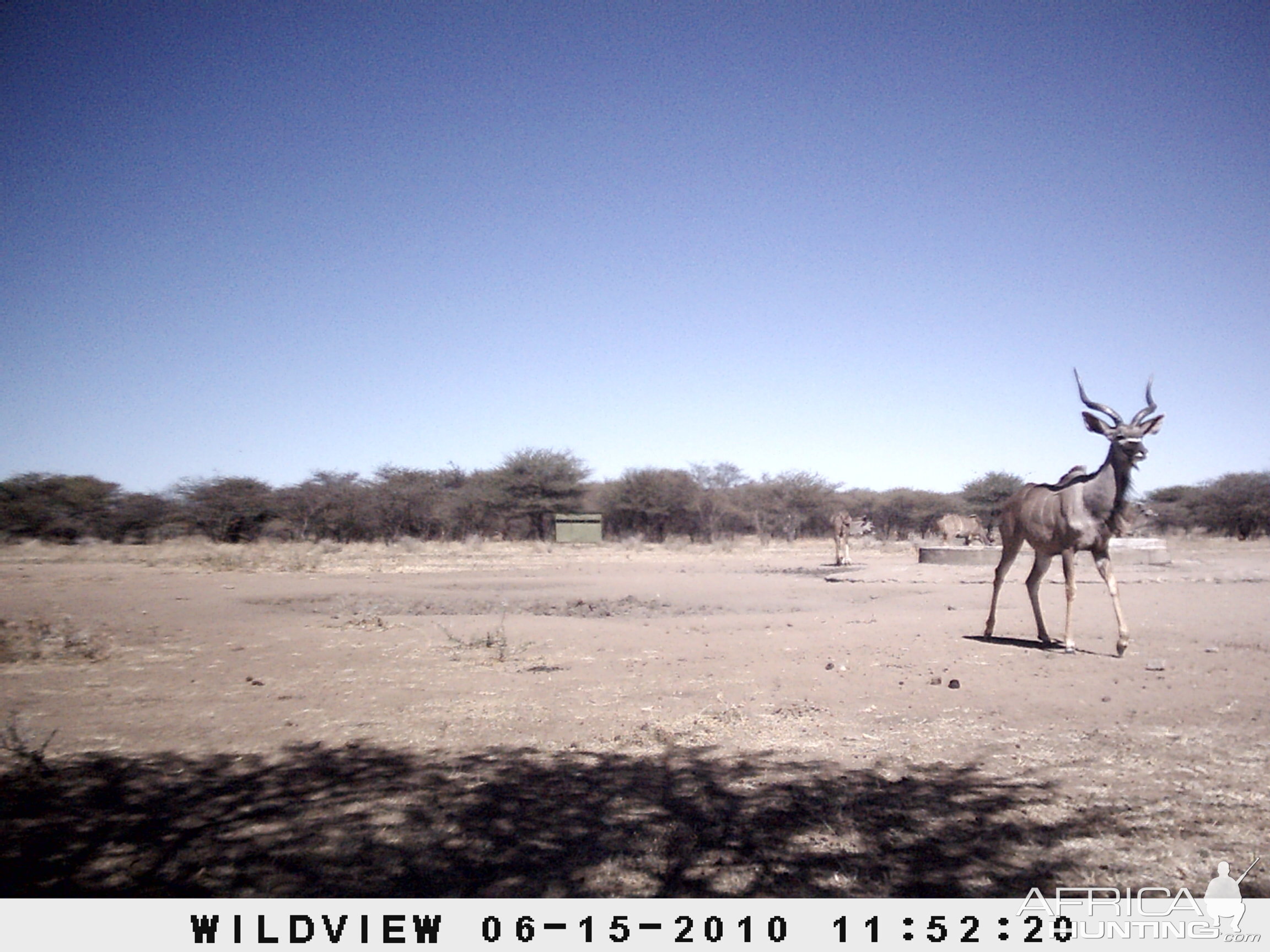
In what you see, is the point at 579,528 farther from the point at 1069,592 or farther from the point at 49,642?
the point at 1069,592

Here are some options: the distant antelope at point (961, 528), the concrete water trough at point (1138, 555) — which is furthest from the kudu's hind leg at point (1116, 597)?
the distant antelope at point (961, 528)

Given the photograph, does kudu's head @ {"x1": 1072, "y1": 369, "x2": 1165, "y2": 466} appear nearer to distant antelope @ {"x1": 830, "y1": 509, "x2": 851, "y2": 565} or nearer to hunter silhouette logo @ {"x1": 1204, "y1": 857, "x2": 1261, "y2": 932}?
hunter silhouette logo @ {"x1": 1204, "y1": 857, "x2": 1261, "y2": 932}

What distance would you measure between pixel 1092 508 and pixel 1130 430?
882mm

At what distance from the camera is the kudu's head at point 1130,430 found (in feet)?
27.2

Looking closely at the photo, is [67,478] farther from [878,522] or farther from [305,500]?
[878,522]

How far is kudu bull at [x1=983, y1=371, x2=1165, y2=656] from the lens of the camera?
27.5 feet

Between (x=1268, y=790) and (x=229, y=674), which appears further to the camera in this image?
(x=229, y=674)

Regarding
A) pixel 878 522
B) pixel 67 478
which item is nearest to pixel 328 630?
pixel 67 478

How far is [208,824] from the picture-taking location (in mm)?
3732

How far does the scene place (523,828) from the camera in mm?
3689

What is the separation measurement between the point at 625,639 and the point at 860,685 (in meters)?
3.52

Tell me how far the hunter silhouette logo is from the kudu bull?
567 centimetres

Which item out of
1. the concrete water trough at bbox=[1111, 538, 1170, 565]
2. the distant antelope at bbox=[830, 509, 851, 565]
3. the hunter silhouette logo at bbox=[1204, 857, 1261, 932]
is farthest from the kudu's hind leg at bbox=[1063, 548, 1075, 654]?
the distant antelope at bbox=[830, 509, 851, 565]
